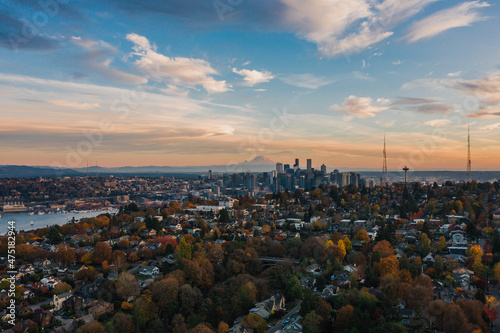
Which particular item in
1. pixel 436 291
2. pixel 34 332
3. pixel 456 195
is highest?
pixel 456 195

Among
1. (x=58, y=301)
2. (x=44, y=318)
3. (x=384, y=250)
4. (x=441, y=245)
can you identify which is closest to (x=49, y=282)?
(x=58, y=301)

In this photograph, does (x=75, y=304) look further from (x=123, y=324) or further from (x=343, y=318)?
(x=343, y=318)

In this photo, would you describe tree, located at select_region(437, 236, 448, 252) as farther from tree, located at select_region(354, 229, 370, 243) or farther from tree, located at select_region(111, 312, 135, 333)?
tree, located at select_region(111, 312, 135, 333)

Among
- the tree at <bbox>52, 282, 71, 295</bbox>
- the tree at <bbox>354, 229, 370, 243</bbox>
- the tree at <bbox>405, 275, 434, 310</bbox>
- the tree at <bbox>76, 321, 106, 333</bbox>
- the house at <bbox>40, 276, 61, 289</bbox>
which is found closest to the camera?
the tree at <bbox>76, 321, 106, 333</bbox>

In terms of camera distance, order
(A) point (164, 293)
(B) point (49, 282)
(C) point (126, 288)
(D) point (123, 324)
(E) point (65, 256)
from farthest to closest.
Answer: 1. (E) point (65, 256)
2. (B) point (49, 282)
3. (C) point (126, 288)
4. (A) point (164, 293)
5. (D) point (123, 324)

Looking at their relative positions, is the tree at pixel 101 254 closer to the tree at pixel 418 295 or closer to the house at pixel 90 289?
the house at pixel 90 289

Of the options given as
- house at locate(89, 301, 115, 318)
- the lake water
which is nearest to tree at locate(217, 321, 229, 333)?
house at locate(89, 301, 115, 318)

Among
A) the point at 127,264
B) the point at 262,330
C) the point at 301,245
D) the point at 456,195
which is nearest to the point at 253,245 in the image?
the point at 301,245

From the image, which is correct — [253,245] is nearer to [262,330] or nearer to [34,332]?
[262,330]
